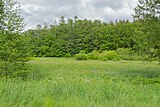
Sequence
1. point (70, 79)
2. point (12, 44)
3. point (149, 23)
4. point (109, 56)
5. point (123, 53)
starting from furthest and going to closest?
point (123, 53)
point (109, 56)
point (149, 23)
point (12, 44)
point (70, 79)

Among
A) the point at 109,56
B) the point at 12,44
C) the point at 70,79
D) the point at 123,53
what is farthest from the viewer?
the point at 123,53

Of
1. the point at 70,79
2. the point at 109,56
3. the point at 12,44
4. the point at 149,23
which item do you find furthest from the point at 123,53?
the point at 70,79

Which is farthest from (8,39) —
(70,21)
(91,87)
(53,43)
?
(70,21)

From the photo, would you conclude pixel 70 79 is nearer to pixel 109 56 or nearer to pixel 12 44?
pixel 12 44

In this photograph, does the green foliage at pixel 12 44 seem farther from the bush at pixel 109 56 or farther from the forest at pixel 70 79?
the bush at pixel 109 56

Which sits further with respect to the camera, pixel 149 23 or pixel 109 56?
pixel 109 56

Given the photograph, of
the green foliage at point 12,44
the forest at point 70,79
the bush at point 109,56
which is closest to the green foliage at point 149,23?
the forest at point 70,79

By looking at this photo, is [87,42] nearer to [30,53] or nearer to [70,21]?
[70,21]

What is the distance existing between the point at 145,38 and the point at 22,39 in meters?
9.79

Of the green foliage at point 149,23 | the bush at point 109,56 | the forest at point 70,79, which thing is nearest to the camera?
the forest at point 70,79

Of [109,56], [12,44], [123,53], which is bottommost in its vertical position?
[109,56]

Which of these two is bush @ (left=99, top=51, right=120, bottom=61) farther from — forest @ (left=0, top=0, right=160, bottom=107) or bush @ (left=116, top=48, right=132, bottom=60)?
forest @ (left=0, top=0, right=160, bottom=107)

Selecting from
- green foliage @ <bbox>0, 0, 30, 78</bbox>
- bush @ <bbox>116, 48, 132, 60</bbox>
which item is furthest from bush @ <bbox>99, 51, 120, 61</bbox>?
green foliage @ <bbox>0, 0, 30, 78</bbox>

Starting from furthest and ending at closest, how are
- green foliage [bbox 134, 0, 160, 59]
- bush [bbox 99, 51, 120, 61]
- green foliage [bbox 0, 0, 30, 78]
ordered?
bush [bbox 99, 51, 120, 61], green foliage [bbox 134, 0, 160, 59], green foliage [bbox 0, 0, 30, 78]
